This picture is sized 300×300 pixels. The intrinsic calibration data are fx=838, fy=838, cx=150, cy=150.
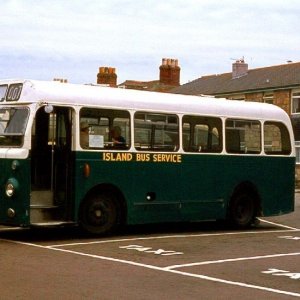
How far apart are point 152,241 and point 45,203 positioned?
83.3 inches

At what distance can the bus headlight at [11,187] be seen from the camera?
1484 centimetres

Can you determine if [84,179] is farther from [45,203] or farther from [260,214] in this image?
[260,214]

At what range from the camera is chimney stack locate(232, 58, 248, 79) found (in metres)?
62.4

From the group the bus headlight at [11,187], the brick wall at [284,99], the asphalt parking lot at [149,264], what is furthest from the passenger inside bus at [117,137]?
the brick wall at [284,99]

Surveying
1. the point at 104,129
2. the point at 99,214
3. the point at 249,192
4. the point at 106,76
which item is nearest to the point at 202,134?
the point at 249,192

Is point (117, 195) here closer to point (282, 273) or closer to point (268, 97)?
point (282, 273)

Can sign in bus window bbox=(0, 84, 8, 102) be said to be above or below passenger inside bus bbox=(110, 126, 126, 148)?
above

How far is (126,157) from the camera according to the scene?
16469 millimetres

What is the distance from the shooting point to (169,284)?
34.0ft

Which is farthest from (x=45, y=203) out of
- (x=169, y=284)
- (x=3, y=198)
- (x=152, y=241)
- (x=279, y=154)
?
(x=279, y=154)

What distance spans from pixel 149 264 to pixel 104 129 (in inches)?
178

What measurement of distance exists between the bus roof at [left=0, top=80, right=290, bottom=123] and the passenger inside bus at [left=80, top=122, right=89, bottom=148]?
40 cm

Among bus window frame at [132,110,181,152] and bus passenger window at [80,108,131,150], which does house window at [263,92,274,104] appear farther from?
bus passenger window at [80,108,131,150]

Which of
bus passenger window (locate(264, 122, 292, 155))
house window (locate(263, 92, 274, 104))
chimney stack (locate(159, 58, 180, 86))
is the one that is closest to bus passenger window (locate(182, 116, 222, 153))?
bus passenger window (locate(264, 122, 292, 155))
